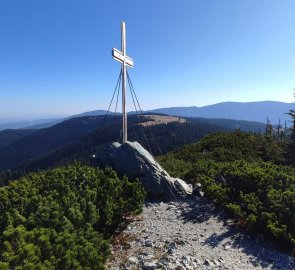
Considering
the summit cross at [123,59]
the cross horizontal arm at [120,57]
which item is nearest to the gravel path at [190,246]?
the summit cross at [123,59]

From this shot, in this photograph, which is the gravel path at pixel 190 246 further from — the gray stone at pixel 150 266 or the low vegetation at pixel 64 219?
the low vegetation at pixel 64 219

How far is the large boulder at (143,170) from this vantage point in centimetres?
1755

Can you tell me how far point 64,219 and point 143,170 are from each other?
888 cm

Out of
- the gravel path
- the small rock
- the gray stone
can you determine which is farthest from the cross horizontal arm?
the gray stone

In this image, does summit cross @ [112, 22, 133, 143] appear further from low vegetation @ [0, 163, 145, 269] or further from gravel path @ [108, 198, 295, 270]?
gravel path @ [108, 198, 295, 270]

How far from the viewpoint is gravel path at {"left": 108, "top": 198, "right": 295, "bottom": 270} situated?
10786 millimetres

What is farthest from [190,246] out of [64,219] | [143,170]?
[143,170]

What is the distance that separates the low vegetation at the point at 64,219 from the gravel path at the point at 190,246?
1060mm

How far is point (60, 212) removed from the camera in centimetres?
986

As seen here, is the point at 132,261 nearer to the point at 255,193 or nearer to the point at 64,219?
the point at 64,219

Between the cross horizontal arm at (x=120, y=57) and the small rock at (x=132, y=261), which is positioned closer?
the small rock at (x=132, y=261)

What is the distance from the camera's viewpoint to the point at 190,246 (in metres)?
11.9

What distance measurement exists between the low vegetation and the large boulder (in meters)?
2.90

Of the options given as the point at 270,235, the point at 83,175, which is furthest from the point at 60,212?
the point at 270,235
